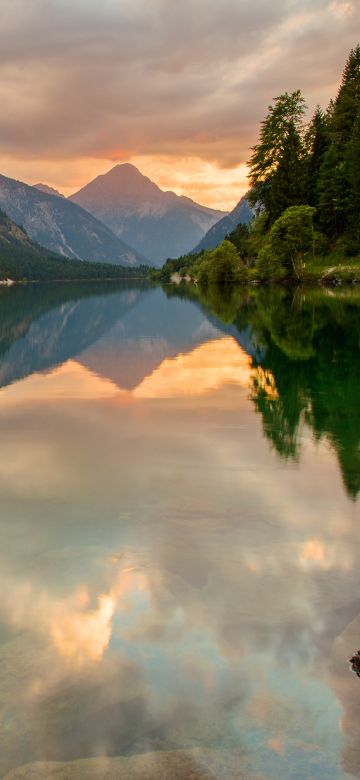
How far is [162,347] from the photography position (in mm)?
38719

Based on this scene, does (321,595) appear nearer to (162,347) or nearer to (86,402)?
(86,402)

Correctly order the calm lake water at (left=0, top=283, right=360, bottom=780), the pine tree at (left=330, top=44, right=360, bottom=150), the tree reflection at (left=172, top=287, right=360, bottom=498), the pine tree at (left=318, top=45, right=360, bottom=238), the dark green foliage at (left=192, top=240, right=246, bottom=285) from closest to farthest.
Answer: the calm lake water at (left=0, top=283, right=360, bottom=780) → the tree reflection at (left=172, top=287, right=360, bottom=498) → the pine tree at (left=318, top=45, right=360, bottom=238) → the pine tree at (left=330, top=44, right=360, bottom=150) → the dark green foliage at (left=192, top=240, right=246, bottom=285)

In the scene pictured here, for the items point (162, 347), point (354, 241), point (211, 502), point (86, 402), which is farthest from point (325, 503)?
point (354, 241)

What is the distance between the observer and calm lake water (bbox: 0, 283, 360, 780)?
5.98 m

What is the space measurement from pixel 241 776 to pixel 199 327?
4426 cm

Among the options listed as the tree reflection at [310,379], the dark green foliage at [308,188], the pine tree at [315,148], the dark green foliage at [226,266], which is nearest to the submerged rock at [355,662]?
the tree reflection at [310,379]

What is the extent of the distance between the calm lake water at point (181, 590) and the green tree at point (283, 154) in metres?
105

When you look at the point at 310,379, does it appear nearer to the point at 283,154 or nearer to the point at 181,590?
the point at 181,590

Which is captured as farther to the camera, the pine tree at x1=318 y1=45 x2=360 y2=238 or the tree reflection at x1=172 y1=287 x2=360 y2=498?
the pine tree at x1=318 y1=45 x2=360 y2=238

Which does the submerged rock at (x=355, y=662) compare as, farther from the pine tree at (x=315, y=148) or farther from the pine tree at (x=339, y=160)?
the pine tree at (x=315, y=148)

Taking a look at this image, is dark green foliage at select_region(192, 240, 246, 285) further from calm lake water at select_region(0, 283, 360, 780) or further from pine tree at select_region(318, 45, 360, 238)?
calm lake water at select_region(0, 283, 360, 780)

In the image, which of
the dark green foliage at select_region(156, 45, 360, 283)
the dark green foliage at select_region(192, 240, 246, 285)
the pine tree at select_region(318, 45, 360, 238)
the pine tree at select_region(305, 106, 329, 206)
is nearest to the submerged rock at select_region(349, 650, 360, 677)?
the dark green foliage at select_region(156, 45, 360, 283)

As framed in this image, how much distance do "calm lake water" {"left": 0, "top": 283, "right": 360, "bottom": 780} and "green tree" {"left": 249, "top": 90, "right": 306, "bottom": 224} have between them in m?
105

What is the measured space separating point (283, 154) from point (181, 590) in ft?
396
